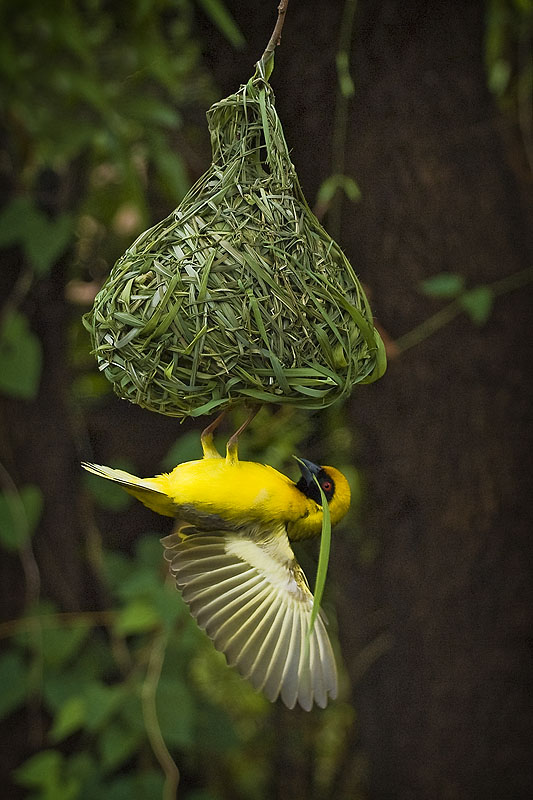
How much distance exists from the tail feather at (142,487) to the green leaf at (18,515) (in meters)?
1.29

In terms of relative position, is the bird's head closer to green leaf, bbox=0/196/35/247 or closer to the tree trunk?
the tree trunk

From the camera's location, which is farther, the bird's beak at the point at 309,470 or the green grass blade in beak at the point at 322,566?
the bird's beak at the point at 309,470

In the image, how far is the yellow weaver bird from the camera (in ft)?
3.73

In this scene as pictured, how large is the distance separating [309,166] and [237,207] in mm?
1159

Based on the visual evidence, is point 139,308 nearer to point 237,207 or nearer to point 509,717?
point 237,207

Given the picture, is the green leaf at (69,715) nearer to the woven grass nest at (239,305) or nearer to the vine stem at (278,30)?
the woven grass nest at (239,305)

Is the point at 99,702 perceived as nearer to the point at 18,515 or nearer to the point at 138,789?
the point at 138,789

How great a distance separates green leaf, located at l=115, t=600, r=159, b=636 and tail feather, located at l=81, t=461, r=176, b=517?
1127 millimetres

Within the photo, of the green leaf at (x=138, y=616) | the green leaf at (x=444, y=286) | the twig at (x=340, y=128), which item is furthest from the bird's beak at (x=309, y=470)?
the green leaf at (x=138, y=616)

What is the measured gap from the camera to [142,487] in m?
1.05

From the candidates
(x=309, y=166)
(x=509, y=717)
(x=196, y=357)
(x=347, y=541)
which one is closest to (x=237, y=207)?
(x=196, y=357)

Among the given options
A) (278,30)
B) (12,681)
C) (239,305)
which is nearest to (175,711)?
(12,681)

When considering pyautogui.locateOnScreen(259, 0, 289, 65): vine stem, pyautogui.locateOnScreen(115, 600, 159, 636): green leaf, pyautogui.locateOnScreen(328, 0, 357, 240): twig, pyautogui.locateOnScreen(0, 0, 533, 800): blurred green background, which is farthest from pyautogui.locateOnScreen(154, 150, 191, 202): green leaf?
pyautogui.locateOnScreen(259, 0, 289, 65): vine stem

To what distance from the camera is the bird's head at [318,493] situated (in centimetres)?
118
